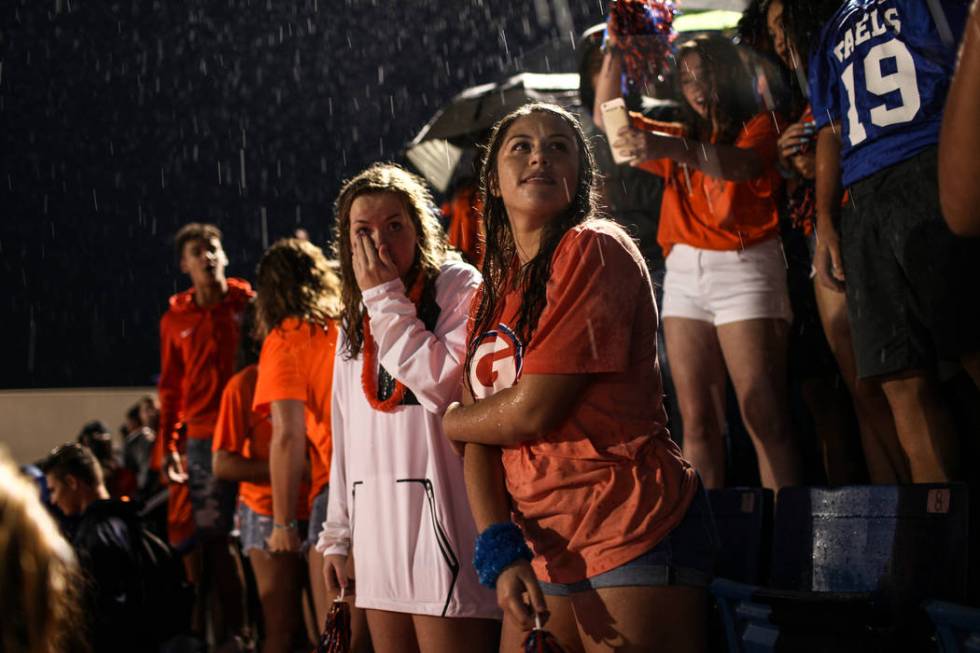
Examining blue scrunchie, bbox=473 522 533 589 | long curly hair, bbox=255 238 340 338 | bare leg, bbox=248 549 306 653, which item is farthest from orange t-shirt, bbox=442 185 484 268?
blue scrunchie, bbox=473 522 533 589

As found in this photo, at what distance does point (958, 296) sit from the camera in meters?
2.54

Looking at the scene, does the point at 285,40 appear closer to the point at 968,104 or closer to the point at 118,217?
the point at 118,217

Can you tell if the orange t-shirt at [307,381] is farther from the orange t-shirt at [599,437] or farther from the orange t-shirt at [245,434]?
the orange t-shirt at [599,437]

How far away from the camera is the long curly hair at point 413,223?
287cm

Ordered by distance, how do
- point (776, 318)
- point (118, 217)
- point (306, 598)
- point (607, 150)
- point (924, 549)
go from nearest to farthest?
point (924, 549), point (776, 318), point (306, 598), point (607, 150), point (118, 217)

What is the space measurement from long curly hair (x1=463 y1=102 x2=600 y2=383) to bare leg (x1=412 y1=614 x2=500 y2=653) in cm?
69

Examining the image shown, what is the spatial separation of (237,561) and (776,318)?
11.6ft

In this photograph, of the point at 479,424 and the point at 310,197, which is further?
the point at 310,197

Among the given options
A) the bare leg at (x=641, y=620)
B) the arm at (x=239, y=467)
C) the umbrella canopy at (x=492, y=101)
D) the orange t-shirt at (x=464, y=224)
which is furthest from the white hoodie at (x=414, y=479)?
the umbrella canopy at (x=492, y=101)

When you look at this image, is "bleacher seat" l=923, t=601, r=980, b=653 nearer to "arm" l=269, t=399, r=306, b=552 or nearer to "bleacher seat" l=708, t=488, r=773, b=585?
"bleacher seat" l=708, t=488, r=773, b=585

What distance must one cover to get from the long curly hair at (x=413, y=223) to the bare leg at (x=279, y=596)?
156 centimetres

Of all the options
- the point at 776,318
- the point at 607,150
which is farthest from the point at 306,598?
the point at 607,150

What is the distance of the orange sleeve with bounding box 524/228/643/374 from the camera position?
1.97 meters

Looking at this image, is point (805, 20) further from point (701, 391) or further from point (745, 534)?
point (745, 534)
